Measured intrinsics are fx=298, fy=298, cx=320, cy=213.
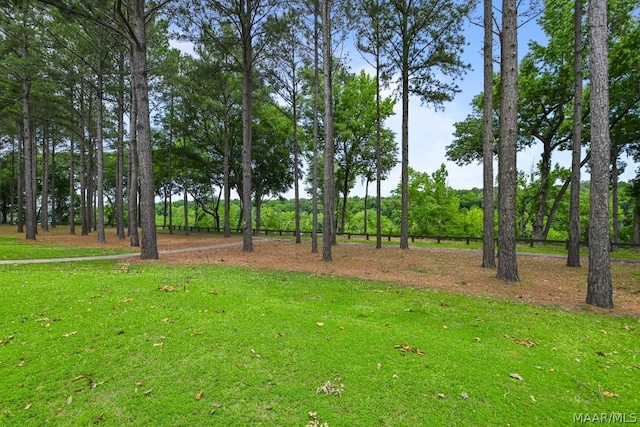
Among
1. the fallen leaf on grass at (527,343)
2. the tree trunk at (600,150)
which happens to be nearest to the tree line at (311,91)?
the tree trunk at (600,150)

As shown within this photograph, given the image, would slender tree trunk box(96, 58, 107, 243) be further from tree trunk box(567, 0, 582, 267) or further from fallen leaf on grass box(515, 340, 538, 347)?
tree trunk box(567, 0, 582, 267)

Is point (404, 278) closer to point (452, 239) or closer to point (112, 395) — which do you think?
point (112, 395)

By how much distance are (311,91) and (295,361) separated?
75.3 ft

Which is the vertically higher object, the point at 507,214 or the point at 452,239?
the point at 507,214

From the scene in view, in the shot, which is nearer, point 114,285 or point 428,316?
point 428,316

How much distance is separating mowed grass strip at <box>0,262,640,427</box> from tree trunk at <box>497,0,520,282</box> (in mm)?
2950

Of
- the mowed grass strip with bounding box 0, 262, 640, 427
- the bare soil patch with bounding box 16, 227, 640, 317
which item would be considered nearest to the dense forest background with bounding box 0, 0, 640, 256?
the bare soil patch with bounding box 16, 227, 640, 317

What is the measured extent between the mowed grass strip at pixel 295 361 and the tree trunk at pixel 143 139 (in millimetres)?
5744

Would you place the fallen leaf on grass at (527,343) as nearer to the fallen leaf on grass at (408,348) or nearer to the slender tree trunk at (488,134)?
the fallen leaf on grass at (408,348)

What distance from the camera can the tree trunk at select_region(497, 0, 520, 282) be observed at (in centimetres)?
823

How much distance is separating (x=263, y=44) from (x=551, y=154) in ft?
68.8

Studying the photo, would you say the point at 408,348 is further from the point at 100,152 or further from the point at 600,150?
the point at 100,152

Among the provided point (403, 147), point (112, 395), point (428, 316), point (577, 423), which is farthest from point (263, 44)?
point (577, 423)

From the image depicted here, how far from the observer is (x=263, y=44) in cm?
1625
